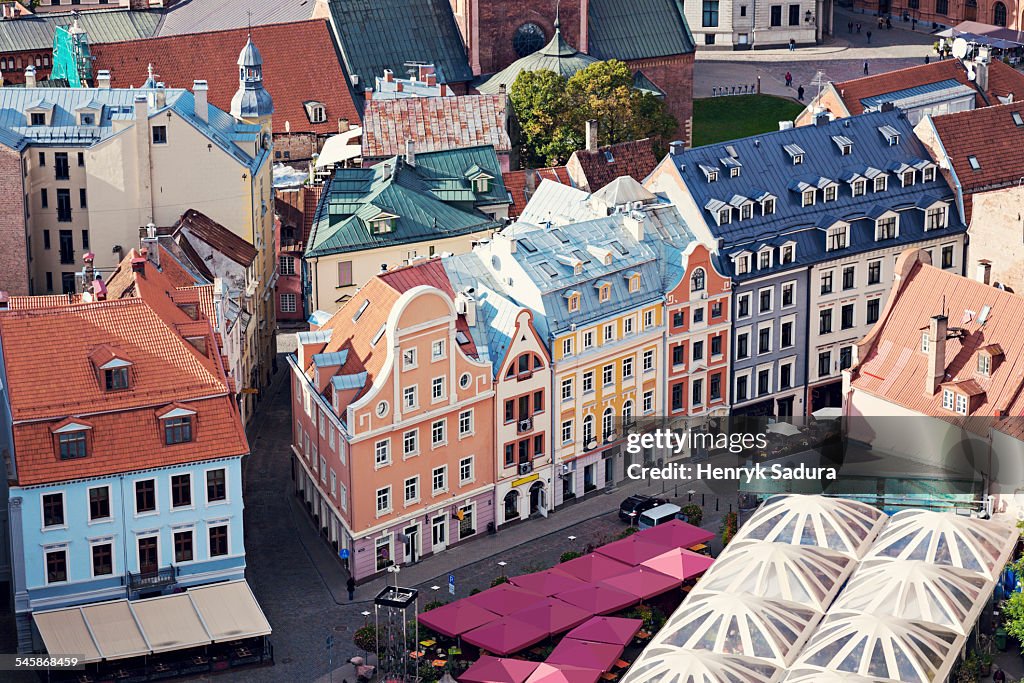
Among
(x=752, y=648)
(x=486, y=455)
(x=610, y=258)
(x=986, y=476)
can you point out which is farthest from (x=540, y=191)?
(x=752, y=648)

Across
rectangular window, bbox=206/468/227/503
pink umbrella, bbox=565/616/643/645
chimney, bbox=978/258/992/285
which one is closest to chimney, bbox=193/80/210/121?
rectangular window, bbox=206/468/227/503

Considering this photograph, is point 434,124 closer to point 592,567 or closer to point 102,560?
point 592,567

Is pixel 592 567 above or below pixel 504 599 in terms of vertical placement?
above

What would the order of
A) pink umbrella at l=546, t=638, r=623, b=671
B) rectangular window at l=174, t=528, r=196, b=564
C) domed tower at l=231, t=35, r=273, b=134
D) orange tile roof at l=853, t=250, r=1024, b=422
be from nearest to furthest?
1. pink umbrella at l=546, t=638, r=623, b=671
2. rectangular window at l=174, t=528, r=196, b=564
3. orange tile roof at l=853, t=250, r=1024, b=422
4. domed tower at l=231, t=35, r=273, b=134

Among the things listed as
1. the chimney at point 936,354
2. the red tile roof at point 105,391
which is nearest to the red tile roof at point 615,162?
the chimney at point 936,354

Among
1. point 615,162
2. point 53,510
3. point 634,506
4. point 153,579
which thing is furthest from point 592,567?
point 615,162

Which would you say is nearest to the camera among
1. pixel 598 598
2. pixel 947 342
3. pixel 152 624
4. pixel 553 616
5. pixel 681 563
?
pixel 152 624

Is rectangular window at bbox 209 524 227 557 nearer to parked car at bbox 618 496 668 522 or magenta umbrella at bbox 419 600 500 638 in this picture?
magenta umbrella at bbox 419 600 500 638

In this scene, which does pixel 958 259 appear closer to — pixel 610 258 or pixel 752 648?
pixel 610 258
